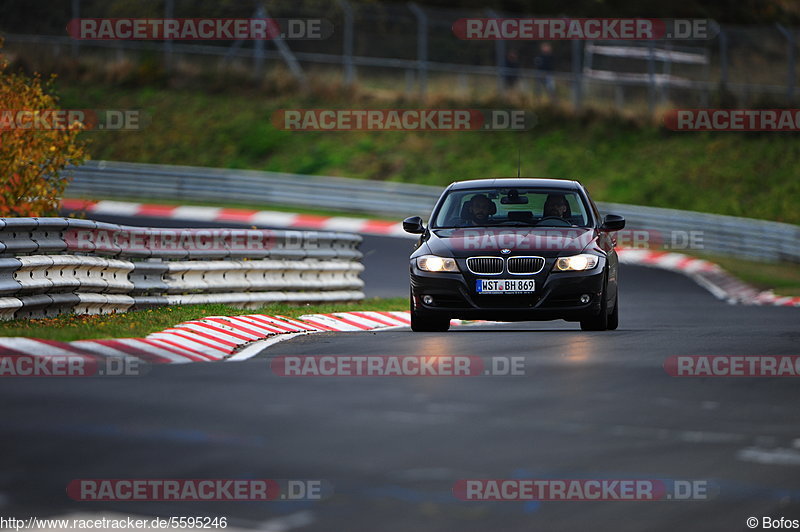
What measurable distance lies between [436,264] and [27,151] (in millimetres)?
8315

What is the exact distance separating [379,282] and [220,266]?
8.36m

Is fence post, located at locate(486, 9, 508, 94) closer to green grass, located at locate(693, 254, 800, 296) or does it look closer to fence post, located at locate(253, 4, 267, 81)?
fence post, located at locate(253, 4, 267, 81)

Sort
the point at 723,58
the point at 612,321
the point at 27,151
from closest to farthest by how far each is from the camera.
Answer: the point at 612,321, the point at 27,151, the point at 723,58

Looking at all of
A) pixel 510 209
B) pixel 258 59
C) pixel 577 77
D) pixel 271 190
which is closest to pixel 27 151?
pixel 510 209

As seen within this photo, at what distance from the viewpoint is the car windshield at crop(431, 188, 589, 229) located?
1494 cm

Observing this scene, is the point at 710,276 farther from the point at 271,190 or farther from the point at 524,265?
the point at 524,265

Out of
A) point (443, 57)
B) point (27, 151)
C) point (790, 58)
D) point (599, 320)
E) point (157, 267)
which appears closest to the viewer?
point (599, 320)

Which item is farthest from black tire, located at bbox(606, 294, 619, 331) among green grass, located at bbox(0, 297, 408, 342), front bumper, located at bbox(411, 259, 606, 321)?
green grass, located at bbox(0, 297, 408, 342)

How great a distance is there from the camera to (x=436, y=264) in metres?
14.1

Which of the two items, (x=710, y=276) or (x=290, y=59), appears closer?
(x=710, y=276)

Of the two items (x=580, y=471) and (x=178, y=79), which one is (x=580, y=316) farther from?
(x=178, y=79)

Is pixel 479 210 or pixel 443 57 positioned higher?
pixel 443 57

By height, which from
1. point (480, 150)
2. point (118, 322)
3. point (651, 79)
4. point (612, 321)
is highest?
point (651, 79)

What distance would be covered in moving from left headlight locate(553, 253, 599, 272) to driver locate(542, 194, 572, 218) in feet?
3.66
